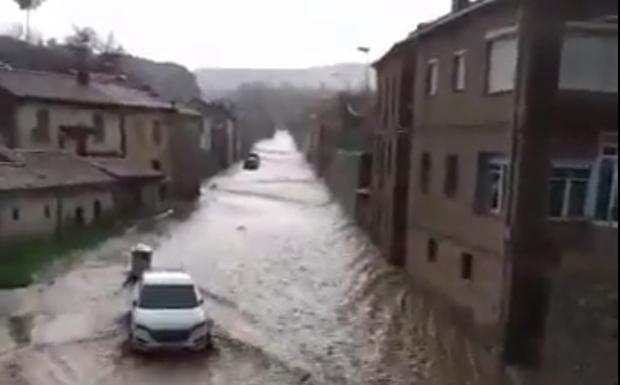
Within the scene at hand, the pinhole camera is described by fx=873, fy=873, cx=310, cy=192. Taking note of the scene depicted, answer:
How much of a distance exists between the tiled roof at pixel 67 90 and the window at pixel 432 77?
17996 millimetres

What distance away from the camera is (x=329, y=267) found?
1163 inches

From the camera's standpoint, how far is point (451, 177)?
23.0 meters

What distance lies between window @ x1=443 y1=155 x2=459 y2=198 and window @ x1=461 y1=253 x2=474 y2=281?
6.14 feet

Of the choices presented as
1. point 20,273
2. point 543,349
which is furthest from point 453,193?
point 20,273

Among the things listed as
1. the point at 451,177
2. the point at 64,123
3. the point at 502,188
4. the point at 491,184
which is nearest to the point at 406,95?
the point at 451,177

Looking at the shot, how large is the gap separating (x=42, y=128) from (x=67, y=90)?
11.1 feet

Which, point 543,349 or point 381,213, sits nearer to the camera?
point 543,349

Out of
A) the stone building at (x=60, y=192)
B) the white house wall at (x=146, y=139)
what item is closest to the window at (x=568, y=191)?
the stone building at (x=60, y=192)

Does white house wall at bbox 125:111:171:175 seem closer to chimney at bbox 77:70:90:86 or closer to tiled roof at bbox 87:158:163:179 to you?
tiled roof at bbox 87:158:163:179

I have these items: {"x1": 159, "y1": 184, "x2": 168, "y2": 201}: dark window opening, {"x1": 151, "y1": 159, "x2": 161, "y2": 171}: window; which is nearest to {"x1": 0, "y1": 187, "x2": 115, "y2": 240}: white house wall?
{"x1": 159, "y1": 184, "x2": 168, "y2": 201}: dark window opening

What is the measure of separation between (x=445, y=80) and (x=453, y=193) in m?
3.22

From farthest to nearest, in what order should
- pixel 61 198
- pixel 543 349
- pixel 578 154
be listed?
pixel 61 198, pixel 578 154, pixel 543 349

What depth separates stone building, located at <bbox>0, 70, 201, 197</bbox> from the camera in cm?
3612

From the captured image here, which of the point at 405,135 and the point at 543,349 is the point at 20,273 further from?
the point at 543,349
